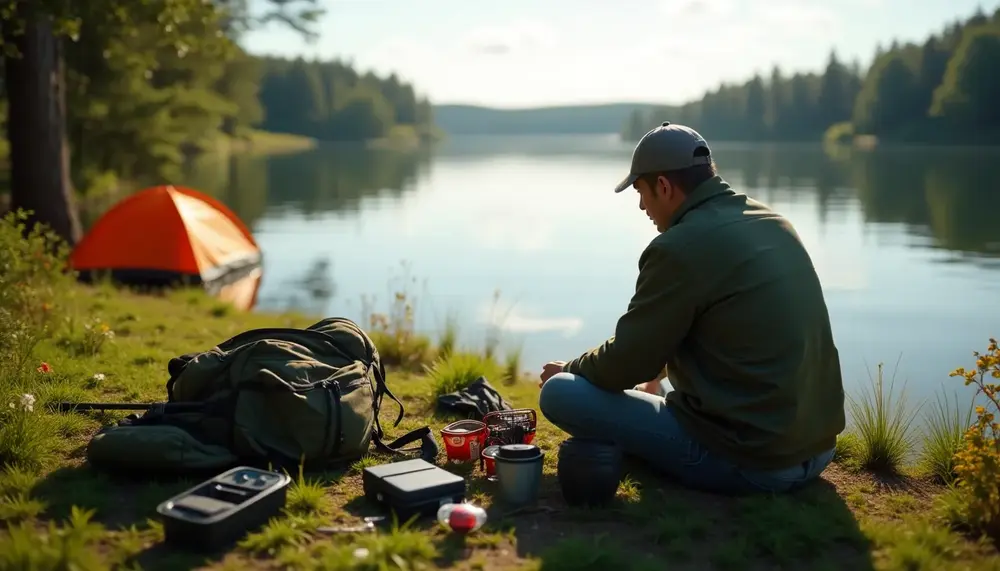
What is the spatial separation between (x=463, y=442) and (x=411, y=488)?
2.68 ft

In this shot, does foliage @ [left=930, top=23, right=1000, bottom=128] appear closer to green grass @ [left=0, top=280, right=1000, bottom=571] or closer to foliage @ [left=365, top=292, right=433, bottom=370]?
foliage @ [left=365, top=292, right=433, bottom=370]

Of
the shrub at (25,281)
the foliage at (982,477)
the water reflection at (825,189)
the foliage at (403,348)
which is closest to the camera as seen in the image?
the foliage at (982,477)

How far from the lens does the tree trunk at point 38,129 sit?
10906 mm

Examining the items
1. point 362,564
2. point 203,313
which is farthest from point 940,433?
point 203,313

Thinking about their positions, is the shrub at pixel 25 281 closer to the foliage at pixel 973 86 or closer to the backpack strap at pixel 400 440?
the backpack strap at pixel 400 440

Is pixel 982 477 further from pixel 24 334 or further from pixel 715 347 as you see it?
pixel 24 334

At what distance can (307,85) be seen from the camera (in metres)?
107

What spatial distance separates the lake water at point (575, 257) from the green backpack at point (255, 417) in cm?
442

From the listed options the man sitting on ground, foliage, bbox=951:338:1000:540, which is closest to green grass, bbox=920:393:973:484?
foliage, bbox=951:338:1000:540

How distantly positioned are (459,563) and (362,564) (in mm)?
350

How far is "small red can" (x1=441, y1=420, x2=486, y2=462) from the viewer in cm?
440

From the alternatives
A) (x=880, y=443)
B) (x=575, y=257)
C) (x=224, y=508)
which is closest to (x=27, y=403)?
(x=224, y=508)

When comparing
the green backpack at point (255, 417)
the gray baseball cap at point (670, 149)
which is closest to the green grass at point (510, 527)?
the green backpack at point (255, 417)

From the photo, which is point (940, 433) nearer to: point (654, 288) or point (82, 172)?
point (654, 288)
